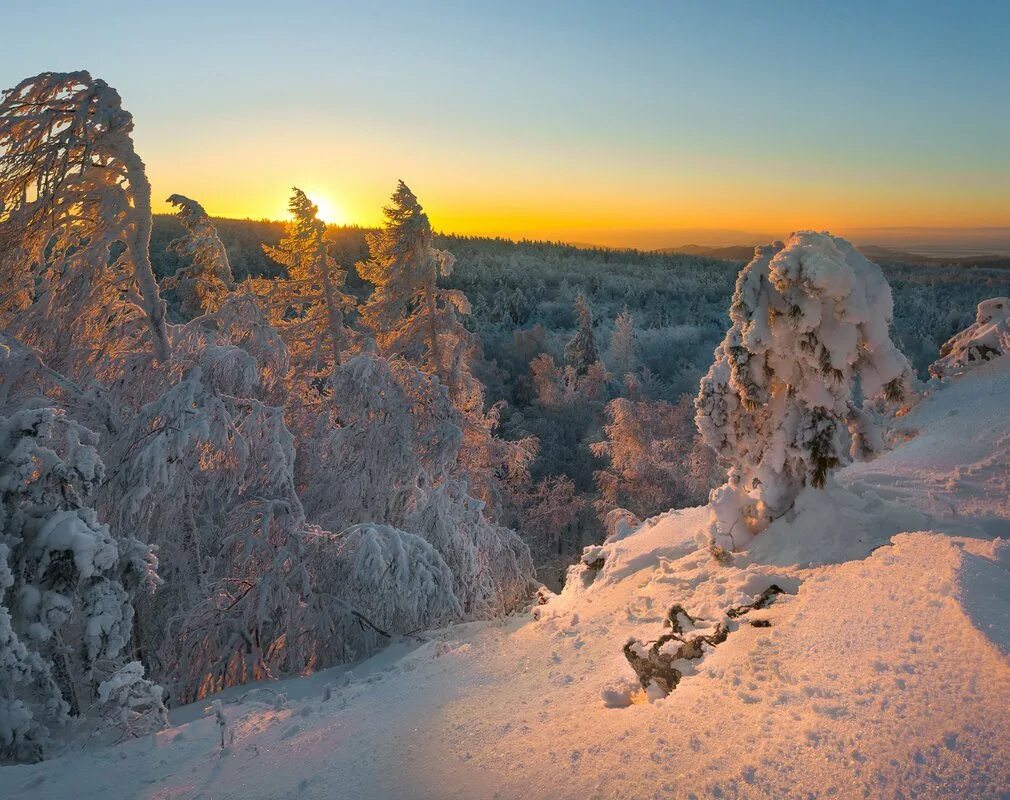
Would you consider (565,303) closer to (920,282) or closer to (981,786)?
(920,282)

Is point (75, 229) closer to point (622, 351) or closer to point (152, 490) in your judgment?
point (152, 490)

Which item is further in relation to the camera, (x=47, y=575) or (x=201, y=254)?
(x=201, y=254)

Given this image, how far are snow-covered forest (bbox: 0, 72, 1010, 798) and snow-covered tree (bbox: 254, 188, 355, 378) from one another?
590 cm

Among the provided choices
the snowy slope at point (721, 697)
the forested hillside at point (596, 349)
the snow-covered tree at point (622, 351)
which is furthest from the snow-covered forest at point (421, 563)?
the snow-covered tree at point (622, 351)

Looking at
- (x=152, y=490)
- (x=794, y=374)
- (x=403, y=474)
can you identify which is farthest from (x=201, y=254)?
(x=794, y=374)

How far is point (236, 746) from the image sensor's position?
186 inches

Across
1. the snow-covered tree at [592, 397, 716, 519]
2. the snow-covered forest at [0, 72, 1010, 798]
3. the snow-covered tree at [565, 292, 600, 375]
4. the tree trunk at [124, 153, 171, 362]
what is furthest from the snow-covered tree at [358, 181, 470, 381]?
the snow-covered tree at [565, 292, 600, 375]

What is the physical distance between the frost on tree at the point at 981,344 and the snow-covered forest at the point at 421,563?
0.05 m

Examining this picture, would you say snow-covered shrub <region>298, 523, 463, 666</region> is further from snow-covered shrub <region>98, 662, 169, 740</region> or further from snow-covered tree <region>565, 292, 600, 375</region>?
snow-covered tree <region>565, 292, 600, 375</region>

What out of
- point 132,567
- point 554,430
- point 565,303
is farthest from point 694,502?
point 565,303

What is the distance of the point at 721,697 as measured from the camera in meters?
3.57

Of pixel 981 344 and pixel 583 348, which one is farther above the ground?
pixel 981 344

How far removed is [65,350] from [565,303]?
78558 mm

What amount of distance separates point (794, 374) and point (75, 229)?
8.91 m
